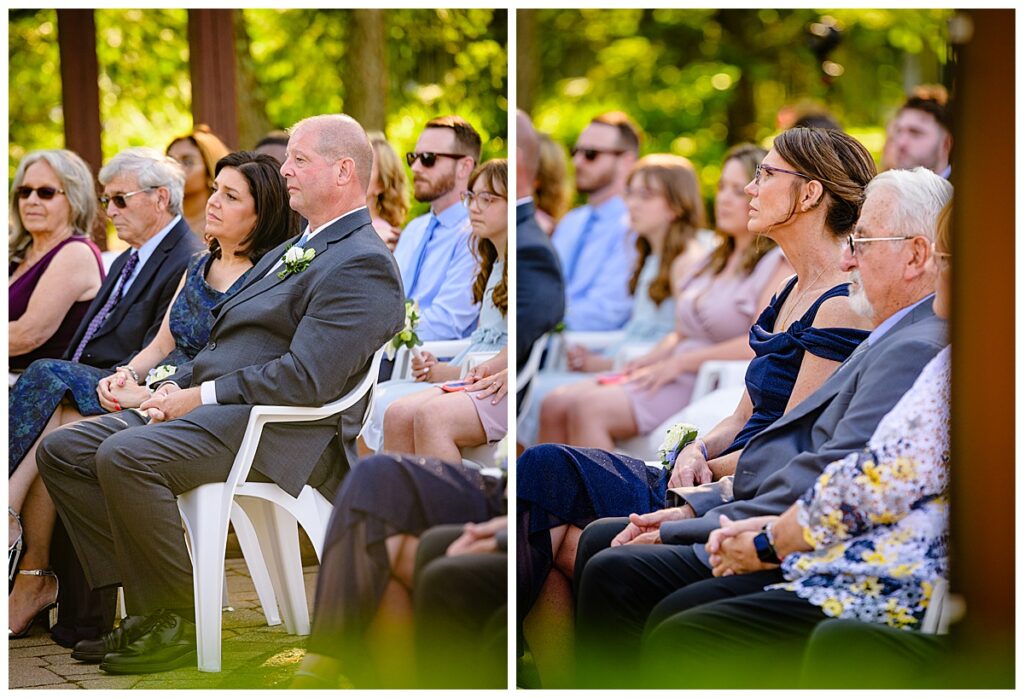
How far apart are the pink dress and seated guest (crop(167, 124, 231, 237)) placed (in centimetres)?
261

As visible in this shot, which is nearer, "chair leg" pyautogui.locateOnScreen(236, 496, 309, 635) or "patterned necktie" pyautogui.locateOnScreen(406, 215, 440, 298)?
"patterned necktie" pyautogui.locateOnScreen(406, 215, 440, 298)

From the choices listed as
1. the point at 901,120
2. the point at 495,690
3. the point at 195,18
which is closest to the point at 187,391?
the point at 495,690

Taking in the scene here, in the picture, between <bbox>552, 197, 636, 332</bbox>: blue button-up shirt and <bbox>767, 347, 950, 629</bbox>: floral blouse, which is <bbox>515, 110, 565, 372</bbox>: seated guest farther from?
<bbox>767, 347, 950, 629</bbox>: floral blouse

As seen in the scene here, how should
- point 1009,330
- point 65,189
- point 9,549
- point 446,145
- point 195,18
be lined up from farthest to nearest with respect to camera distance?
1. point 195,18
2. point 65,189
3. point 9,549
4. point 446,145
5. point 1009,330

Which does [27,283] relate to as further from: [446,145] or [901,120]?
[901,120]

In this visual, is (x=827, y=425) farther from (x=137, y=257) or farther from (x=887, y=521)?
(x=137, y=257)

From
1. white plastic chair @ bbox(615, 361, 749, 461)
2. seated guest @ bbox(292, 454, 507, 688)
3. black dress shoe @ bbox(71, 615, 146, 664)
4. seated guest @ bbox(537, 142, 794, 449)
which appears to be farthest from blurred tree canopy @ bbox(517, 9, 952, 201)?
seated guest @ bbox(292, 454, 507, 688)

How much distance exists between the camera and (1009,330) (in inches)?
126

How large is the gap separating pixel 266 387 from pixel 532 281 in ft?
6.31

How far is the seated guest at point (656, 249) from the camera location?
669cm

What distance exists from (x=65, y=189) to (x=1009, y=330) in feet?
8.63

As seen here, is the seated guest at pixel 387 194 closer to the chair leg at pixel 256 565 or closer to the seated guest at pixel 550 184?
the chair leg at pixel 256 565

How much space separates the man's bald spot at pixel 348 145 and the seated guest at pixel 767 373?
0.84m

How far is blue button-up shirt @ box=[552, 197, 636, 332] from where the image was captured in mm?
6980
